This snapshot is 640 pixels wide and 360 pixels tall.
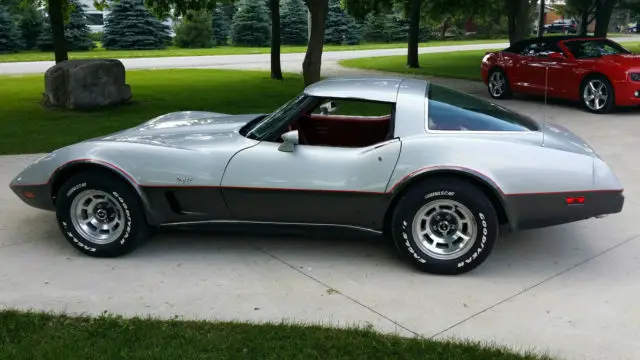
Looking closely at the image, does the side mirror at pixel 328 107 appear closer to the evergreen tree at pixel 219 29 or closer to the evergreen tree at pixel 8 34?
the evergreen tree at pixel 8 34

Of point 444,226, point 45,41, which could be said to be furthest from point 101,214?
point 45,41

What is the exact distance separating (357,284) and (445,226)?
712 mm

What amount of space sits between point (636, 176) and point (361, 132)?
3.45m

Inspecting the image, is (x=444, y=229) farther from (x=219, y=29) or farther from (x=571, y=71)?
(x=219, y=29)

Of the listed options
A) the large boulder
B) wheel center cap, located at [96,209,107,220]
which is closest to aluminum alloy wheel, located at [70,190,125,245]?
wheel center cap, located at [96,209,107,220]

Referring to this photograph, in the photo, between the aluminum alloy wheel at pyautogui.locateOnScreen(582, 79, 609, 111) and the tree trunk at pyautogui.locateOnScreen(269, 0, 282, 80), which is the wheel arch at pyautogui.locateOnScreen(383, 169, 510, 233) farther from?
the tree trunk at pyautogui.locateOnScreen(269, 0, 282, 80)

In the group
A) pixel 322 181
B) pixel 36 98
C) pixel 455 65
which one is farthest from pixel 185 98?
pixel 455 65

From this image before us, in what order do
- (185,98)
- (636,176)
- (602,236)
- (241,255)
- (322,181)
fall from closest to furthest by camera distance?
(322,181)
(241,255)
(602,236)
(636,176)
(185,98)

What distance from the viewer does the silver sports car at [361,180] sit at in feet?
13.2

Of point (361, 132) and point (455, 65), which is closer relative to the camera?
point (361, 132)

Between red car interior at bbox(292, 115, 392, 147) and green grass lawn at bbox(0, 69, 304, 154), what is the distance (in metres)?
4.65

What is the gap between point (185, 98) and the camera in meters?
13.5

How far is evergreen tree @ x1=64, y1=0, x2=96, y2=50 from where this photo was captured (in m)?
37.3

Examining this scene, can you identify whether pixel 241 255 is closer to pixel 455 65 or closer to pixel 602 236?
pixel 602 236
